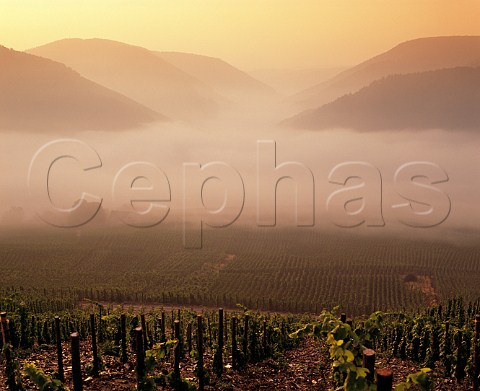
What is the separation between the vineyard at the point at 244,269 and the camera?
44562 millimetres

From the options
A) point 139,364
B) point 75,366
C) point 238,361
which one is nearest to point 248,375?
point 238,361

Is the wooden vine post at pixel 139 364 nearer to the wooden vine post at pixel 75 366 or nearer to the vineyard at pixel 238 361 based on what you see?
the vineyard at pixel 238 361

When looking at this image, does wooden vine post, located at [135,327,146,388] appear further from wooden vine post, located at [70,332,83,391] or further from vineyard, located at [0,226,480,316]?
vineyard, located at [0,226,480,316]

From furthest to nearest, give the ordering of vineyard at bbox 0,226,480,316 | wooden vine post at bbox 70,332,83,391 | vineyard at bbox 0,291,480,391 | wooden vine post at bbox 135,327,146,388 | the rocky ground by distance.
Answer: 1. vineyard at bbox 0,226,480,316
2. the rocky ground
3. wooden vine post at bbox 135,327,146,388
4. wooden vine post at bbox 70,332,83,391
5. vineyard at bbox 0,291,480,391

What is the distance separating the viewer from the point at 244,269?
197ft

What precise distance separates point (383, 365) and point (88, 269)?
172ft

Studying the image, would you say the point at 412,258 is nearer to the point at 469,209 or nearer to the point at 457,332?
the point at 457,332

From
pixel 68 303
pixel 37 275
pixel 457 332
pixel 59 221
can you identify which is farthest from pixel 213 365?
pixel 59 221

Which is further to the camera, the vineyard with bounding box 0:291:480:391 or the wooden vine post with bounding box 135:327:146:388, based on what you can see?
the wooden vine post with bounding box 135:327:146:388

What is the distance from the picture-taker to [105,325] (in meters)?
17.9

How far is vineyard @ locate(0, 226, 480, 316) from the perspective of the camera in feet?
146

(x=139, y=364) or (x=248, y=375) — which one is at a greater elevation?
(x=139, y=364)

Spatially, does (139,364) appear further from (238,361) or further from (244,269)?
(244,269)

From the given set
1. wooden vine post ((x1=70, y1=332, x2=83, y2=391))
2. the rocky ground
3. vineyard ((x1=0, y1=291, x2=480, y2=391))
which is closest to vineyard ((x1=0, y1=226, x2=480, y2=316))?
vineyard ((x1=0, y1=291, x2=480, y2=391))
